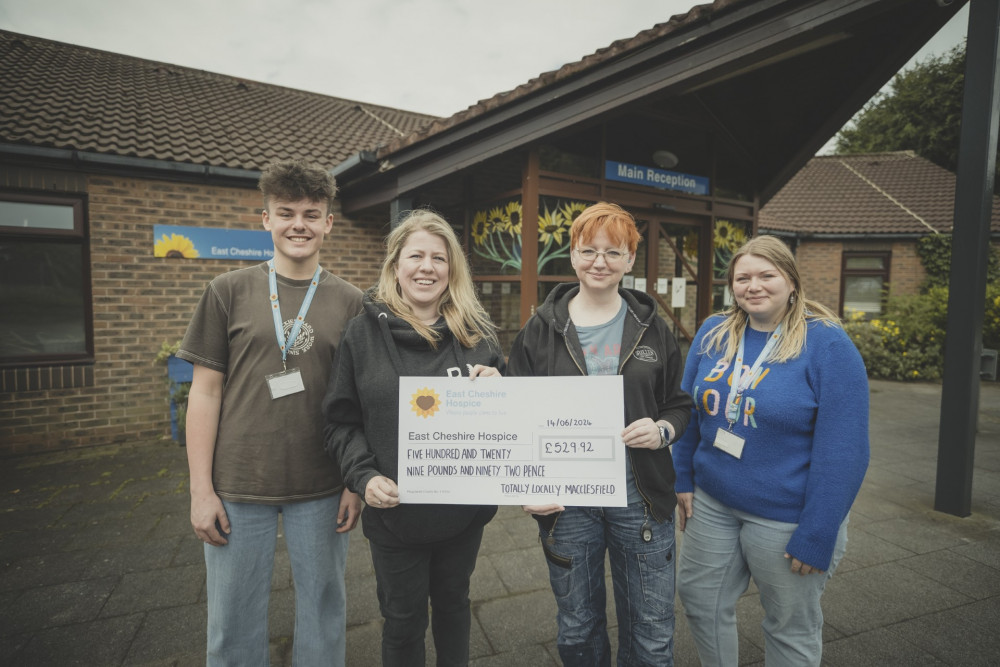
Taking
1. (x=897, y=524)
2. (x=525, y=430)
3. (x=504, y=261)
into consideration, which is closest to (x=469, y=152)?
(x=504, y=261)

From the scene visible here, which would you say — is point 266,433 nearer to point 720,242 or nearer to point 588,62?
point 588,62

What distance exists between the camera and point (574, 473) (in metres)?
1.68

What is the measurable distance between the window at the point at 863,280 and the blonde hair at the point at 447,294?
50.7 ft

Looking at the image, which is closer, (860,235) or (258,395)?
(258,395)

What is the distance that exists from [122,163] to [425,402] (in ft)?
19.6

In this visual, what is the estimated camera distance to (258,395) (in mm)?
1680

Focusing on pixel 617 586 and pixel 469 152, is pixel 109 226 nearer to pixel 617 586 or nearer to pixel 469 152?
pixel 469 152

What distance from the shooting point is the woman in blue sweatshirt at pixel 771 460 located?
62.3 inches

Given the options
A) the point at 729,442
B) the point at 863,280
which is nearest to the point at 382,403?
the point at 729,442

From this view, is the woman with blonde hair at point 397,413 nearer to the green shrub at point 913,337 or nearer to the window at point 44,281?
the window at point 44,281

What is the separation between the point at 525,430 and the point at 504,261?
3.92m

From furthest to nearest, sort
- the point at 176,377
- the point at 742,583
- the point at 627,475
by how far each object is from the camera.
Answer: the point at 176,377 < the point at 742,583 < the point at 627,475

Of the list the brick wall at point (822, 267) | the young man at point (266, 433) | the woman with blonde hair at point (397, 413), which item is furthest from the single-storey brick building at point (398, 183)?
the brick wall at point (822, 267)

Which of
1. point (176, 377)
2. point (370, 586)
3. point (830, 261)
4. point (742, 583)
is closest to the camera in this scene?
point (742, 583)
